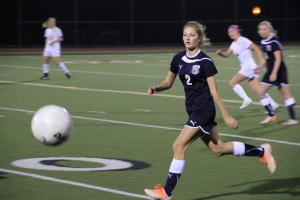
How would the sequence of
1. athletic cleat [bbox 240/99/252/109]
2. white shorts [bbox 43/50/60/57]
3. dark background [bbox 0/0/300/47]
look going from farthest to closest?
dark background [bbox 0/0/300/47] < white shorts [bbox 43/50/60/57] < athletic cleat [bbox 240/99/252/109]

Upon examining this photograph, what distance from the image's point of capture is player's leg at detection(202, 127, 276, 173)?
8164 mm

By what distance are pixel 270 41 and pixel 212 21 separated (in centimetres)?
2921

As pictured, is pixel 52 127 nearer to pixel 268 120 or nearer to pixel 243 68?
pixel 268 120

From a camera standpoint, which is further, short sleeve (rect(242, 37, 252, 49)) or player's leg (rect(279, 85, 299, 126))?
short sleeve (rect(242, 37, 252, 49))

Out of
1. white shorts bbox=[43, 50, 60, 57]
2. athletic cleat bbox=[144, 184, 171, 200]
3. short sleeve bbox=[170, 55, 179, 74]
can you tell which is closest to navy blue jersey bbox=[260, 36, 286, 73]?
short sleeve bbox=[170, 55, 179, 74]

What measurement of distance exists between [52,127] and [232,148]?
2.05 m

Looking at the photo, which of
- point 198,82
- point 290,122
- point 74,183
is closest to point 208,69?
point 198,82

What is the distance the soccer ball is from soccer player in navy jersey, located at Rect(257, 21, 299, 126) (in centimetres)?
625

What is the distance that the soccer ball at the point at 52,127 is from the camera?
8273mm

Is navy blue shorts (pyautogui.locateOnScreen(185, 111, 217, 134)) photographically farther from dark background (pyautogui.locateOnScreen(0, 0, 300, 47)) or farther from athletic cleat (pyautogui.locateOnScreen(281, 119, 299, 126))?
dark background (pyautogui.locateOnScreen(0, 0, 300, 47))

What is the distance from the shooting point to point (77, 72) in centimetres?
2645

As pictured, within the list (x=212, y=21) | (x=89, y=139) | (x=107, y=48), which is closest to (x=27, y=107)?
(x=89, y=139)

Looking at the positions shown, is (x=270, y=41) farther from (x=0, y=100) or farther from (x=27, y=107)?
(x=0, y=100)

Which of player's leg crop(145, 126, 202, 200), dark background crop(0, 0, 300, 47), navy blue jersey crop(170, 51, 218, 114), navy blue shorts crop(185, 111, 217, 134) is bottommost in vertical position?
dark background crop(0, 0, 300, 47)
